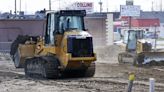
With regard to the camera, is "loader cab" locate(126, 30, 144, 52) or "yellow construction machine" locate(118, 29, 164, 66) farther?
"loader cab" locate(126, 30, 144, 52)

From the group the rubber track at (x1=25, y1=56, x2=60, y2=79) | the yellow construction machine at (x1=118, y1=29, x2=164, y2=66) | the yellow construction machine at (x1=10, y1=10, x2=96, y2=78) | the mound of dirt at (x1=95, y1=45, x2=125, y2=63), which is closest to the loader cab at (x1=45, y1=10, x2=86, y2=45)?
the yellow construction machine at (x1=10, y1=10, x2=96, y2=78)

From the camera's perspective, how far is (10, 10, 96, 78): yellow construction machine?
2081 cm

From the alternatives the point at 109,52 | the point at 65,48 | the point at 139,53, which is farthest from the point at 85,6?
the point at 65,48

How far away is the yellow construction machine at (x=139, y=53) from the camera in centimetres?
2970

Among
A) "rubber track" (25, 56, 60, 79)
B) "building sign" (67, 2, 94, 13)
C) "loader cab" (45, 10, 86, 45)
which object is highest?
"building sign" (67, 2, 94, 13)

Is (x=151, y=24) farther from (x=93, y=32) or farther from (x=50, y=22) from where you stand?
(x=50, y=22)

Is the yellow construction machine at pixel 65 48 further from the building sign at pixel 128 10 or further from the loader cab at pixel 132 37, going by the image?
the building sign at pixel 128 10

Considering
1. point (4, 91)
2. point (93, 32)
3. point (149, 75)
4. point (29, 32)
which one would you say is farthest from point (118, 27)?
point (4, 91)

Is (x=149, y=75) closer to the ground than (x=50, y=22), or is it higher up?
closer to the ground

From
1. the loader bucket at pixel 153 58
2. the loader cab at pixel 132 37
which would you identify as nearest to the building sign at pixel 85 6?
the loader cab at pixel 132 37

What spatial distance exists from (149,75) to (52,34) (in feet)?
17.3

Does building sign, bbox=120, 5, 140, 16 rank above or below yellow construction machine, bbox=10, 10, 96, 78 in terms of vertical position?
above

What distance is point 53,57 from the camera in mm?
21203

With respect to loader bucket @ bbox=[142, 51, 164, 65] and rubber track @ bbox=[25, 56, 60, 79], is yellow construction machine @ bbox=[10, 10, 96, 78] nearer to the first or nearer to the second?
rubber track @ bbox=[25, 56, 60, 79]
